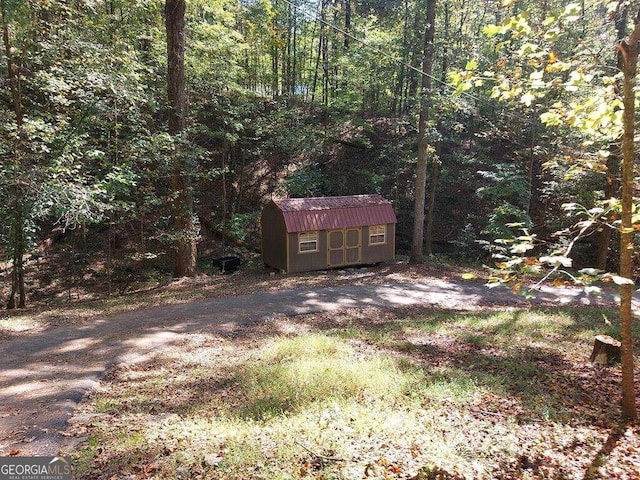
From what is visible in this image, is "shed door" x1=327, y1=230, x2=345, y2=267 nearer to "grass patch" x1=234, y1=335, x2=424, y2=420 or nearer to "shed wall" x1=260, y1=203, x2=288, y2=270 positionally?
"shed wall" x1=260, y1=203, x2=288, y2=270

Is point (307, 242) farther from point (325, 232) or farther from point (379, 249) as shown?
point (379, 249)

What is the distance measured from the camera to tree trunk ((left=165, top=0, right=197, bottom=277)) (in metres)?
14.0

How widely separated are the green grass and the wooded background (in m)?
2.35

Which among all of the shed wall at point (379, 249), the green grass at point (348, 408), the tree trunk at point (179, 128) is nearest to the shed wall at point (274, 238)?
the tree trunk at point (179, 128)

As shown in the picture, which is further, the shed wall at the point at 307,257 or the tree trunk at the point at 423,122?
the tree trunk at the point at 423,122

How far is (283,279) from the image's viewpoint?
54.9 feet

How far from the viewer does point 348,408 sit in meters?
5.64

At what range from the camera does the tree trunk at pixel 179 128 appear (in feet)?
46.1

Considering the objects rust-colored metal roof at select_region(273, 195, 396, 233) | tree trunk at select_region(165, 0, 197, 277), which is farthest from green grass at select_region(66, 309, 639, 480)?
rust-colored metal roof at select_region(273, 195, 396, 233)

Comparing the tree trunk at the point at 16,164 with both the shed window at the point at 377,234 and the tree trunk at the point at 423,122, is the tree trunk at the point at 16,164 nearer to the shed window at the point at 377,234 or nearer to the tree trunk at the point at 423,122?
the shed window at the point at 377,234

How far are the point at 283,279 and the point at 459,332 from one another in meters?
8.09

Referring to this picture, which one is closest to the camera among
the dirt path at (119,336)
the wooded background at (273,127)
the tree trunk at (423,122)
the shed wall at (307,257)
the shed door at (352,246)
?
the dirt path at (119,336)

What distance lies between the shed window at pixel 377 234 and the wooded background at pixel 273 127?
72.0 inches

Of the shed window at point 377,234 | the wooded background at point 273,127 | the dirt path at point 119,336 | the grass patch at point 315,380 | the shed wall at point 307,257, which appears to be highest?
the wooded background at point 273,127
